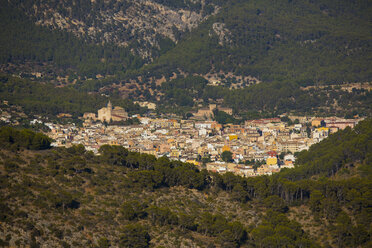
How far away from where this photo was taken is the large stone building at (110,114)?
134 meters

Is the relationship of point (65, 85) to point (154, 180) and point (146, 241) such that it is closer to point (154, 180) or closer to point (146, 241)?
point (154, 180)

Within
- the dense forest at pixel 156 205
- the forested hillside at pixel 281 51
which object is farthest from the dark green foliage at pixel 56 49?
the dense forest at pixel 156 205

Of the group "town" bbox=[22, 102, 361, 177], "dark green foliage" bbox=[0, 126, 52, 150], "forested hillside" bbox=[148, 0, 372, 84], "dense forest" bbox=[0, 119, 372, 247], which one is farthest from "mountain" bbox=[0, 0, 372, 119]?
"dark green foliage" bbox=[0, 126, 52, 150]

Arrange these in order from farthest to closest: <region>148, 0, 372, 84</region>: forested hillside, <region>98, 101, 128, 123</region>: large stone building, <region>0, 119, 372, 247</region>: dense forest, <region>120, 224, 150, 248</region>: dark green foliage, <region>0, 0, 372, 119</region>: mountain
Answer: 1. <region>148, 0, 372, 84</region>: forested hillside
2. <region>0, 0, 372, 119</region>: mountain
3. <region>98, 101, 128, 123</region>: large stone building
4. <region>0, 119, 372, 247</region>: dense forest
5. <region>120, 224, 150, 248</region>: dark green foliage

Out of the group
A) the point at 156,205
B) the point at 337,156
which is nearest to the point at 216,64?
the point at 337,156

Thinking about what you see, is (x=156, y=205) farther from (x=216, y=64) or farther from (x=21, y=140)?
(x=216, y=64)

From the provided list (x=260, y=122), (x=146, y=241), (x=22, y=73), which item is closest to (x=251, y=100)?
(x=260, y=122)

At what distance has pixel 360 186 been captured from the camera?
62.8 m

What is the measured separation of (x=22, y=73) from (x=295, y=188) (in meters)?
113

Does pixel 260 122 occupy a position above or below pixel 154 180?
above

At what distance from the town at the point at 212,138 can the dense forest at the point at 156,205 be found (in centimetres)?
2533

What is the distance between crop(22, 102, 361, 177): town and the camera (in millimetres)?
99675

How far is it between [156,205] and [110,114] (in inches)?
3081

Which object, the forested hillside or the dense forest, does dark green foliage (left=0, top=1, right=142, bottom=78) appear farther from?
the dense forest
